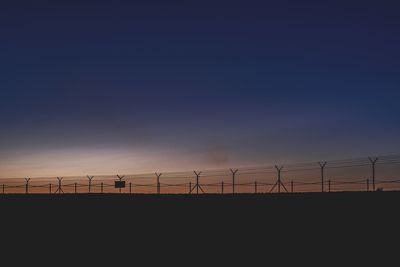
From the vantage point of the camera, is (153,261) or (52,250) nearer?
(153,261)

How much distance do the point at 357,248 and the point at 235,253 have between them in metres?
4.20

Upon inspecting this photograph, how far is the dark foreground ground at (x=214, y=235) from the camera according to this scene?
691 inches

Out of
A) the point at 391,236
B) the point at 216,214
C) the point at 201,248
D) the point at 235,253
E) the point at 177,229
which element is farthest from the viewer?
the point at 216,214

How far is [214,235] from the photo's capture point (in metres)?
22.5

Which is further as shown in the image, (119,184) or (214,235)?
(119,184)

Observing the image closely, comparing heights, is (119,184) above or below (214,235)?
above

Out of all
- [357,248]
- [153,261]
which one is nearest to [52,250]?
[153,261]

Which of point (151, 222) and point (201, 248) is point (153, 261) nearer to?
point (201, 248)

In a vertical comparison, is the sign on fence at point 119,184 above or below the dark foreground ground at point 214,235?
above

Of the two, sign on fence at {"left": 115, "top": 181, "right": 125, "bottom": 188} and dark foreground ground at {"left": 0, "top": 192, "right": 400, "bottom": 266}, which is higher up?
sign on fence at {"left": 115, "top": 181, "right": 125, "bottom": 188}

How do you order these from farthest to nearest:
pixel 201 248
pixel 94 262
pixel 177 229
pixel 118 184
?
pixel 118 184 < pixel 177 229 < pixel 201 248 < pixel 94 262

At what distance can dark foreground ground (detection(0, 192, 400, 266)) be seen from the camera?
57.6 feet

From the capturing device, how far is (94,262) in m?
16.9

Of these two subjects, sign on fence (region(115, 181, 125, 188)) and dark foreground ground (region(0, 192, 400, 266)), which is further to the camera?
sign on fence (region(115, 181, 125, 188))
